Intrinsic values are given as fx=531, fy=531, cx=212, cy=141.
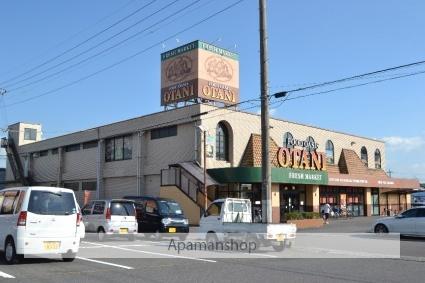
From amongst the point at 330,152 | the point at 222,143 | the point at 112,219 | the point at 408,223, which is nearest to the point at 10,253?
the point at 112,219

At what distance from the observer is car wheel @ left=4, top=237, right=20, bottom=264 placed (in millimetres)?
13078

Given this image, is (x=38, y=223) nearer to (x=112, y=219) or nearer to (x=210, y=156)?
(x=112, y=219)

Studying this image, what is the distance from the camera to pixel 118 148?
1706 inches

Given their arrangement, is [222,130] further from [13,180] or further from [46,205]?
[13,180]

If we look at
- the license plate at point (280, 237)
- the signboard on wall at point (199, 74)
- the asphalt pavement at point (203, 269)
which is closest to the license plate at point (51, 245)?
the asphalt pavement at point (203, 269)

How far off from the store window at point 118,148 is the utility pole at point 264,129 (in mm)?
22608

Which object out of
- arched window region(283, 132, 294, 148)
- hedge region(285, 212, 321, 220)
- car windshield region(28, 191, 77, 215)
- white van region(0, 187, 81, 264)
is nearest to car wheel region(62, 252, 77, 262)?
white van region(0, 187, 81, 264)

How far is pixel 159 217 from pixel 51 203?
10.2m

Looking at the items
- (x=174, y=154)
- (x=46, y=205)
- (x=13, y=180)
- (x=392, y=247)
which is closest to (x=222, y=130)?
(x=174, y=154)

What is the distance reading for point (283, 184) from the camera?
38.4m

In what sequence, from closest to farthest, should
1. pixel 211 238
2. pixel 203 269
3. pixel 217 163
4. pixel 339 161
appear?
pixel 203 269 → pixel 211 238 → pixel 217 163 → pixel 339 161

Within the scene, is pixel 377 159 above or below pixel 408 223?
above

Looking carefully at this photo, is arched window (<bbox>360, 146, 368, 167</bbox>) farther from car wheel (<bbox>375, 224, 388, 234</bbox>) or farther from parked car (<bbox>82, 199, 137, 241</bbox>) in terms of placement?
parked car (<bbox>82, 199, 137, 241</bbox>)

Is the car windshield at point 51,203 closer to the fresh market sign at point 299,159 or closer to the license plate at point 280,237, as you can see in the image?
the license plate at point 280,237
